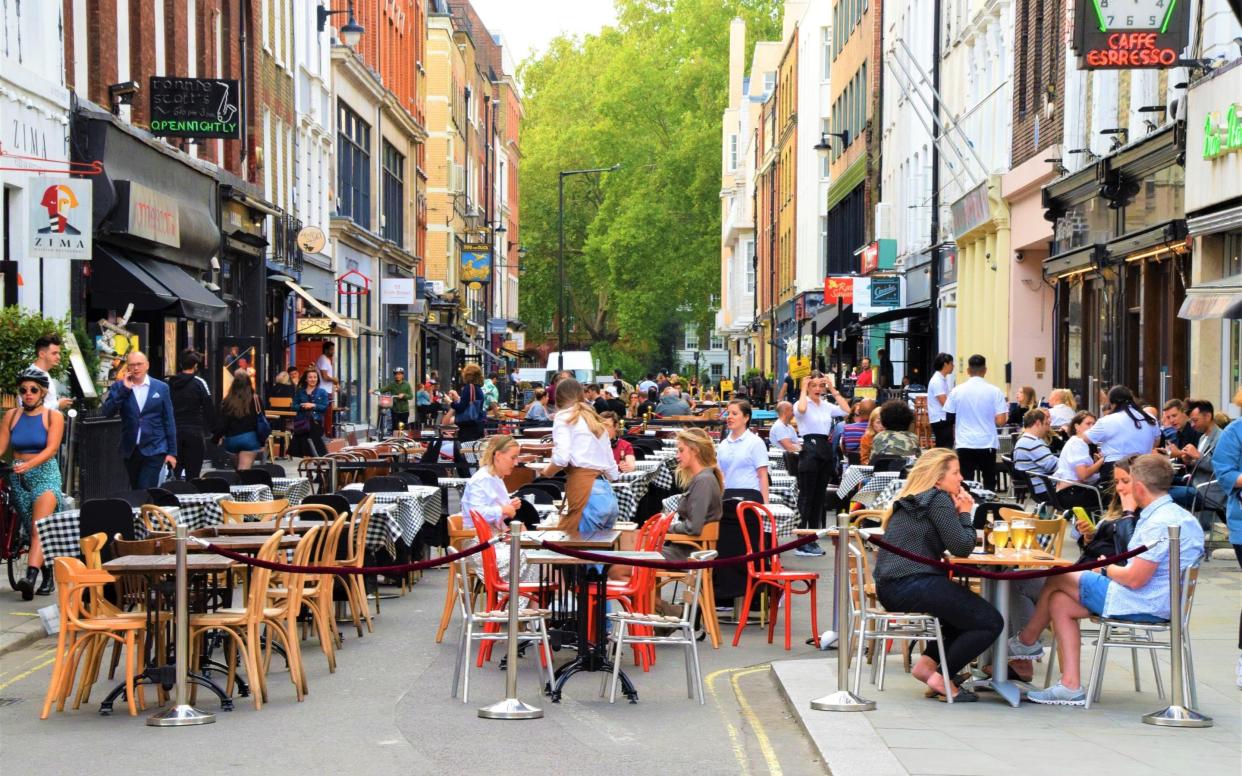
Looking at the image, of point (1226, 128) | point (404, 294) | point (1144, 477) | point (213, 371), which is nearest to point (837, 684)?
point (1144, 477)

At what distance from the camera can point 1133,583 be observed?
32.6ft

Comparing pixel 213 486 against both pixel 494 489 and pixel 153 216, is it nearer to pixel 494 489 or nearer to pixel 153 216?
pixel 494 489

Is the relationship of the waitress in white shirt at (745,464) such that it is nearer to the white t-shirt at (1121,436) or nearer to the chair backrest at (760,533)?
the chair backrest at (760,533)

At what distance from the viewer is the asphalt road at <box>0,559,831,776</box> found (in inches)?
336

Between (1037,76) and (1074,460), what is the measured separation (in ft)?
49.6

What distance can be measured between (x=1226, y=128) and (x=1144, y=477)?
11238mm

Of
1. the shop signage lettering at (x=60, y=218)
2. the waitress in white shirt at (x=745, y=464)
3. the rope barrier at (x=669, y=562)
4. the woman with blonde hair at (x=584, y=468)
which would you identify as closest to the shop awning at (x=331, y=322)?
the shop signage lettering at (x=60, y=218)

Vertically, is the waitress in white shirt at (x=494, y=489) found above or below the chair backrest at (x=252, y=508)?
above

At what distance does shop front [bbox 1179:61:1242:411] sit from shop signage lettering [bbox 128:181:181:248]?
518 inches

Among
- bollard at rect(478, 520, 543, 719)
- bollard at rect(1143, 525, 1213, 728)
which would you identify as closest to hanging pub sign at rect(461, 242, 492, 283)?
bollard at rect(478, 520, 543, 719)

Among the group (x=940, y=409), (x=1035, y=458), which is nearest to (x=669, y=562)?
(x=1035, y=458)

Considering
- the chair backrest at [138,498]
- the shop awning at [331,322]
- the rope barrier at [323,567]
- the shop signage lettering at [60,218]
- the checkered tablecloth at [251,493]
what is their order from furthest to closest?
the shop awning at [331,322], the shop signage lettering at [60,218], the checkered tablecloth at [251,493], the chair backrest at [138,498], the rope barrier at [323,567]

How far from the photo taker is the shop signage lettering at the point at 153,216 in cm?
2459

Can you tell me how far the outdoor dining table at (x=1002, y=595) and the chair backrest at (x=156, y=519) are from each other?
492 centimetres
